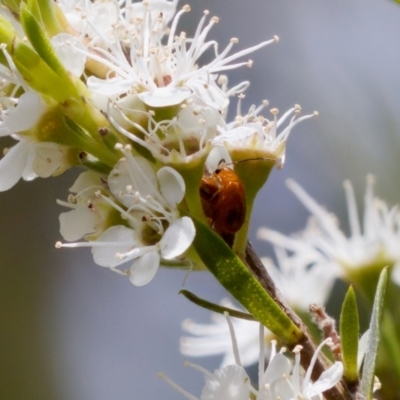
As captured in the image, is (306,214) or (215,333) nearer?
(215,333)

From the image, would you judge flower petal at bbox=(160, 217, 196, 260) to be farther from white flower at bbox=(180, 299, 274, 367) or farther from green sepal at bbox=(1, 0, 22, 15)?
white flower at bbox=(180, 299, 274, 367)

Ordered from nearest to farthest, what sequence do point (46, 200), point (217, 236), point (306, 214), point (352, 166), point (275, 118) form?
point (217, 236) < point (275, 118) < point (352, 166) < point (306, 214) < point (46, 200)

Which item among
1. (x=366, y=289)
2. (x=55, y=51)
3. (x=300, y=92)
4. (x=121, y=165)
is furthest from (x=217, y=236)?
(x=300, y=92)

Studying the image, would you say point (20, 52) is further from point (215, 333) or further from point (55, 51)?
point (215, 333)

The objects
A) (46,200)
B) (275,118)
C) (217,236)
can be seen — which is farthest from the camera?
(46,200)

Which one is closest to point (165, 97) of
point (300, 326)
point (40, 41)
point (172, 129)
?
point (172, 129)

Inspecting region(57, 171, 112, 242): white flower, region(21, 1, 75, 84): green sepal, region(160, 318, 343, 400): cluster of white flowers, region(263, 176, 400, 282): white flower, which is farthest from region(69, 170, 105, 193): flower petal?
region(263, 176, 400, 282): white flower
